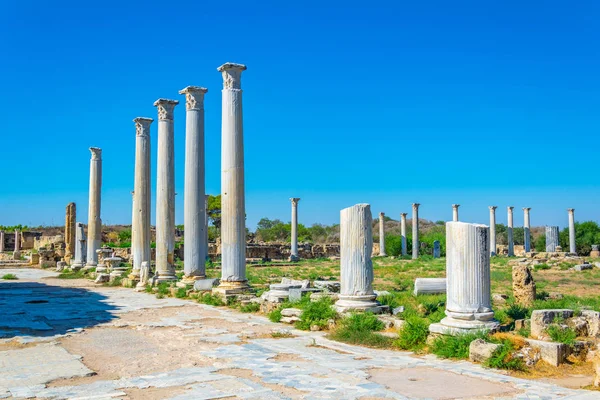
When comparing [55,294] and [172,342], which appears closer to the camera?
[172,342]

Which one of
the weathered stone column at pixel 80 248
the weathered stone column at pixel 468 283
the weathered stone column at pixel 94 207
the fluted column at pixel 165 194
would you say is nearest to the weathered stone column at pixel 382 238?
the weathered stone column at pixel 80 248

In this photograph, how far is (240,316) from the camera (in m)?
13.3

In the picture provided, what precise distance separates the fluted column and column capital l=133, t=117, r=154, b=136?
3.17 meters

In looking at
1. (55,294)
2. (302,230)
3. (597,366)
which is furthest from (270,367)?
(302,230)

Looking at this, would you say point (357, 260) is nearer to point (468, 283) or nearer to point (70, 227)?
point (468, 283)

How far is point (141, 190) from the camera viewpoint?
22812mm

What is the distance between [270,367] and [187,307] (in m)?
7.69

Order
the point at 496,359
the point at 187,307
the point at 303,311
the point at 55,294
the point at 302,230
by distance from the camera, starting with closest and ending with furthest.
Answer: the point at 496,359 → the point at 303,311 → the point at 187,307 → the point at 55,294 → the point at 302,230

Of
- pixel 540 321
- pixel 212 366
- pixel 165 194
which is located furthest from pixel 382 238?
pixel 212 366

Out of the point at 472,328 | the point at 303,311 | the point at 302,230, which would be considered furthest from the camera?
the point at 302,230

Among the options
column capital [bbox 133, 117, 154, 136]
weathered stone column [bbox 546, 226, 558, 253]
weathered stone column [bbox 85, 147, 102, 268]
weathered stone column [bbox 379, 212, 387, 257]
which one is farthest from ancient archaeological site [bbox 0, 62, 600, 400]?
weathered stone column [bbox 379, 212, 387, 257]

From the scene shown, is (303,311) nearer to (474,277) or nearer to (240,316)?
(240,316)

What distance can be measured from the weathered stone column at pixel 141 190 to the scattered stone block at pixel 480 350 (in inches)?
631

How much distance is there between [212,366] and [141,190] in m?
15.9
